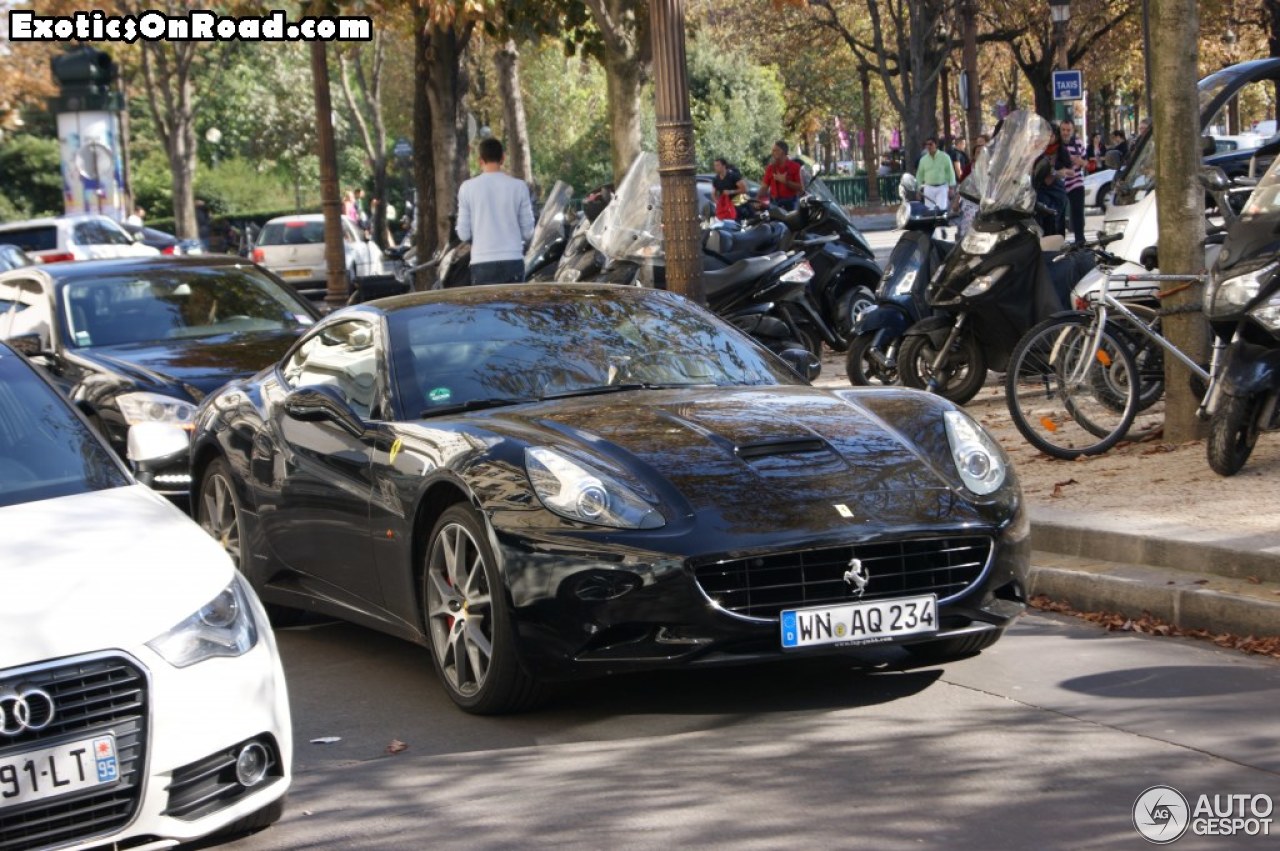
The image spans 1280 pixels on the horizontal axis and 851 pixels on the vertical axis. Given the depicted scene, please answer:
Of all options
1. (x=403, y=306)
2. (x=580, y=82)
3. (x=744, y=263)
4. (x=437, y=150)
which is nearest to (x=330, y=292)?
(x=437, y=150)

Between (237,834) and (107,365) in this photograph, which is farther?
(107,365)

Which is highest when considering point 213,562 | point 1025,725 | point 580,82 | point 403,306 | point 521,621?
point 580,82

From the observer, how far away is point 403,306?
24.7 ft

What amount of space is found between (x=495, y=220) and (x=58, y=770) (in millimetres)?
11073

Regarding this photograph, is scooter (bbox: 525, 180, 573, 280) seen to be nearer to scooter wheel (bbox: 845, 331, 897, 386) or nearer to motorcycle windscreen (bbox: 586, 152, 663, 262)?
motorcycle windscreen (bbox: 586, 152, 663, 262)

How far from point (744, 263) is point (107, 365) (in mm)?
5865

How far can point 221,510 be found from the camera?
27.7 ft

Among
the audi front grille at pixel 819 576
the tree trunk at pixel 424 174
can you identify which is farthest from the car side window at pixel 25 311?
the tree trunk at pixel 424 174

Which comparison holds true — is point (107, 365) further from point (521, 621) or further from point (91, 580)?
point (91, 580)

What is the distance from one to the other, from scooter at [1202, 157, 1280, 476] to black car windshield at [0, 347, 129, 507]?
5108 millimetres

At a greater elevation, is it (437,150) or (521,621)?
(437,150)

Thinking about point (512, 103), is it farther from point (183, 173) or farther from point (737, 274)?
point (737, 274)

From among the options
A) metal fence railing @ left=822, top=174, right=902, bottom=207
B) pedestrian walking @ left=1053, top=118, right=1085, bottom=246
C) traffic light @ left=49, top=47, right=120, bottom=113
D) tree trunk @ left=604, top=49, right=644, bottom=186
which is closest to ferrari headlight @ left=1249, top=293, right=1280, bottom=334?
tree trunk @ left=604, top=49, right=644, bottom=186

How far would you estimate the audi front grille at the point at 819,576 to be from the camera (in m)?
5.80
